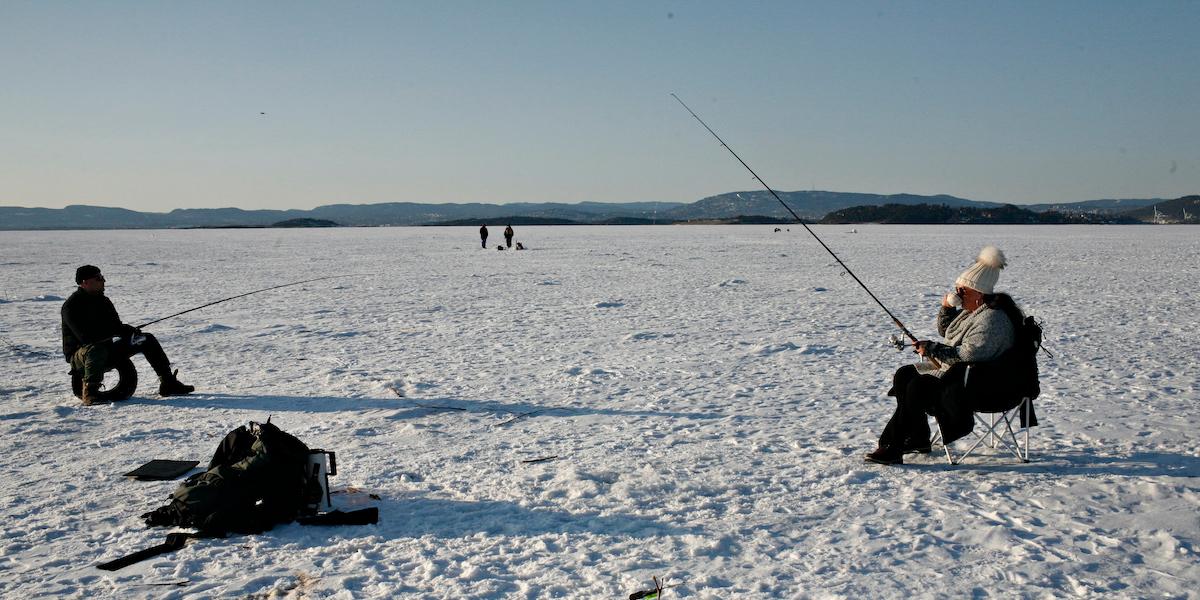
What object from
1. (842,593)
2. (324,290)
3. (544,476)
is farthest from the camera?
(324,290)

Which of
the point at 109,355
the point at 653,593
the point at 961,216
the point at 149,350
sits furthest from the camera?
the point at 961,216

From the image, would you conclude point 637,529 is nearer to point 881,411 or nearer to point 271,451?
point 271,451

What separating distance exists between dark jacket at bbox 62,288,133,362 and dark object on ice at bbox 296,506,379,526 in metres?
4.04

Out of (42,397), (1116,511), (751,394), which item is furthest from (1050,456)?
(42,397)

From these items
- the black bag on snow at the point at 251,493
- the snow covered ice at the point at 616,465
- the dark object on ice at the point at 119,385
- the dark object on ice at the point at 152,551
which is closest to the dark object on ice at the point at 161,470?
the snow covered ice at the point at 616,465

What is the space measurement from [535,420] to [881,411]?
2757 millimetres

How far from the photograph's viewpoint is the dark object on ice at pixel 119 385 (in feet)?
22.8

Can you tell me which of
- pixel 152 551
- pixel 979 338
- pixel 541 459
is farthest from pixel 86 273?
pixel 979 338

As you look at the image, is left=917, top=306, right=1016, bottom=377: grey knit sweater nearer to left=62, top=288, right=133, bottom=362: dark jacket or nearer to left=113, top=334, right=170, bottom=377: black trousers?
left=113, top=334, right=170, bottom=377: black trousers

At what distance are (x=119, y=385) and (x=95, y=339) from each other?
0.45 m

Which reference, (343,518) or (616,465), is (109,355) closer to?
(343,518)

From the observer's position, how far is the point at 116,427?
243 inches

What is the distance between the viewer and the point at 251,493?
411cm

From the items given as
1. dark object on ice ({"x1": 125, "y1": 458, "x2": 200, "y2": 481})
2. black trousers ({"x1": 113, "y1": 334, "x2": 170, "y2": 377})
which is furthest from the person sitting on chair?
black trousers ({"x1": 113, "y1": 334, "x2": 170, "y2": 377})
